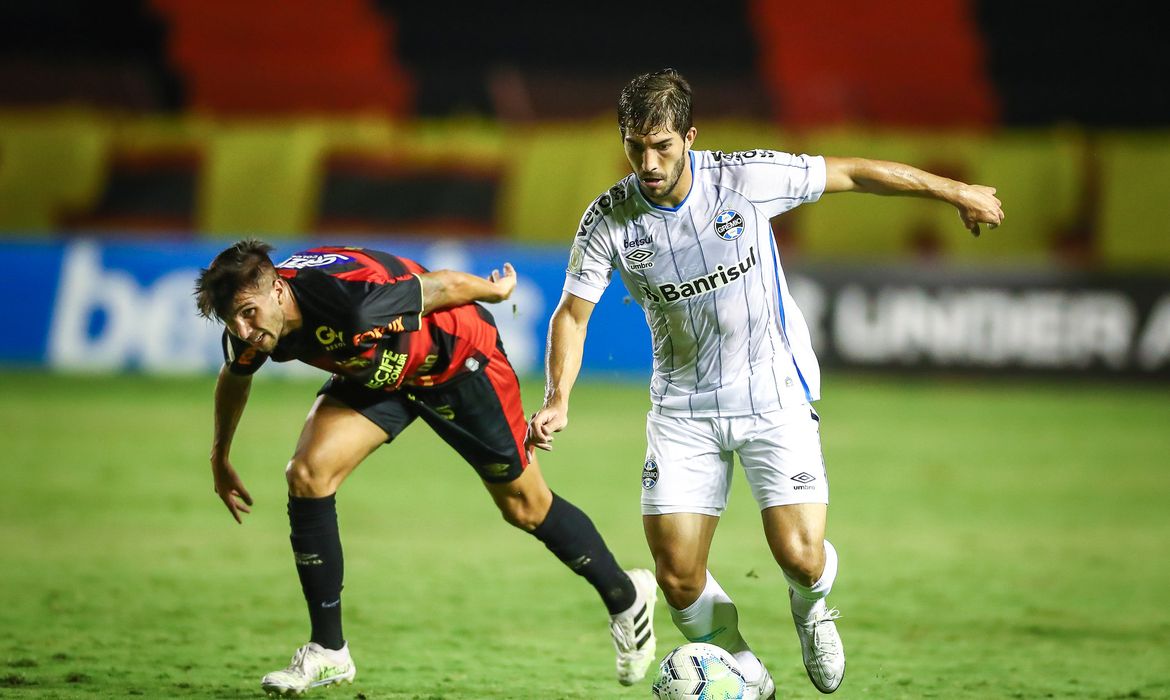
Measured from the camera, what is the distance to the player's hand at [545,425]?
4.55m

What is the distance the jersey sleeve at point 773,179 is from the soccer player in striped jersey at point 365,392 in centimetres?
96

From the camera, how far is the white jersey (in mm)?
4750

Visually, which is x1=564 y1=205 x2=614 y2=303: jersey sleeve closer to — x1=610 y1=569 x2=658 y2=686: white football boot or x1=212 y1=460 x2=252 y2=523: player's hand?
x1=610 y1=569 x2=658 y2=686: white football boot

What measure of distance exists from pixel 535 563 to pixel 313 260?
9.74 ft

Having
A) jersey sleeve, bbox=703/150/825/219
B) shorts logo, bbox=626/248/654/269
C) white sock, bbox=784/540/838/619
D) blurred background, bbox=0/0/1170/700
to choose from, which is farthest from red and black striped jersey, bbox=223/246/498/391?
white sock, bbox=784/540/838/619

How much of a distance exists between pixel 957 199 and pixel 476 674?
8.29 ft

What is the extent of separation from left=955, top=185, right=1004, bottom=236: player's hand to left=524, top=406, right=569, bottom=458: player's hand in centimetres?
153

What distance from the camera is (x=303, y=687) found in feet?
16.3

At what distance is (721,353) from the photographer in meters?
4.86

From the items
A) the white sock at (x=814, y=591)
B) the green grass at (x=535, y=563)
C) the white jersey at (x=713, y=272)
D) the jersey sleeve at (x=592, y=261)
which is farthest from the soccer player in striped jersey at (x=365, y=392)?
the white sock at (x=814, y=591)

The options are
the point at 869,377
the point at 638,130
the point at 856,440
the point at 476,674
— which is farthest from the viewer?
the point at 869,377

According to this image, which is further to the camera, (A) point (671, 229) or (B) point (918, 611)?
(B) point (918, 611)

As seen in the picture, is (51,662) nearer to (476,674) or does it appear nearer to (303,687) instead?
(303,687)

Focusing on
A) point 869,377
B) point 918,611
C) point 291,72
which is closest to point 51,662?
point 918,611
